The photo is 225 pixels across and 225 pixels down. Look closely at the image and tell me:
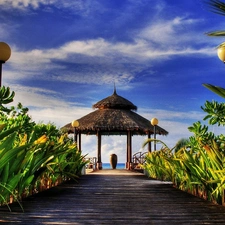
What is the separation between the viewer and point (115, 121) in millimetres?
22078

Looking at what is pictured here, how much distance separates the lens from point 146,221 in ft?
10.2

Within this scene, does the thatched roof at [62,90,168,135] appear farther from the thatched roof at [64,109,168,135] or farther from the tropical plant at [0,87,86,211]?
the tropical plant at [0,87,86,211]

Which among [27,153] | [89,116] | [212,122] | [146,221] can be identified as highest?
[89,116]

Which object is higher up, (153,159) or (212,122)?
(212,122)

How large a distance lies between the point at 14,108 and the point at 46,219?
11364 millimetres

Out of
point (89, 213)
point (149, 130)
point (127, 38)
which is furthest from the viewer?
point (149, 130)

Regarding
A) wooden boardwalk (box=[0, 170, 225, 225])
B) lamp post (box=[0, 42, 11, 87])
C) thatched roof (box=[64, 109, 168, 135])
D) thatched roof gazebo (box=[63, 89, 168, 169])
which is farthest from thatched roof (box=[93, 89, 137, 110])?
wooden boardwalk (box=[0, 170, 225, 225])

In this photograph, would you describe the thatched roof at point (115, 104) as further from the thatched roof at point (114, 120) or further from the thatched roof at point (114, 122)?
the thatched roof at point (114, 122)

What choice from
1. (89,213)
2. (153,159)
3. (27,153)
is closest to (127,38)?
(153,159)

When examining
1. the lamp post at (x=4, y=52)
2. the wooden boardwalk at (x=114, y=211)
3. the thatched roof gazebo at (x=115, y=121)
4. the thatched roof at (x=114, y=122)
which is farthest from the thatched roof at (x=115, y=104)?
the wooden boardwalk at (x=114, y=211)

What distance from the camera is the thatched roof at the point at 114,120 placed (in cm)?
2167

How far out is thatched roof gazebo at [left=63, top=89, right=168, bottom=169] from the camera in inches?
853

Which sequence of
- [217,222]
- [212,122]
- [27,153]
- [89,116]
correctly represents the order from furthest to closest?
[89,116] < [212,122] < [27,153] < [217,222]

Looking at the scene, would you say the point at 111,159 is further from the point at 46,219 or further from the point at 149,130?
the point at 46,219
